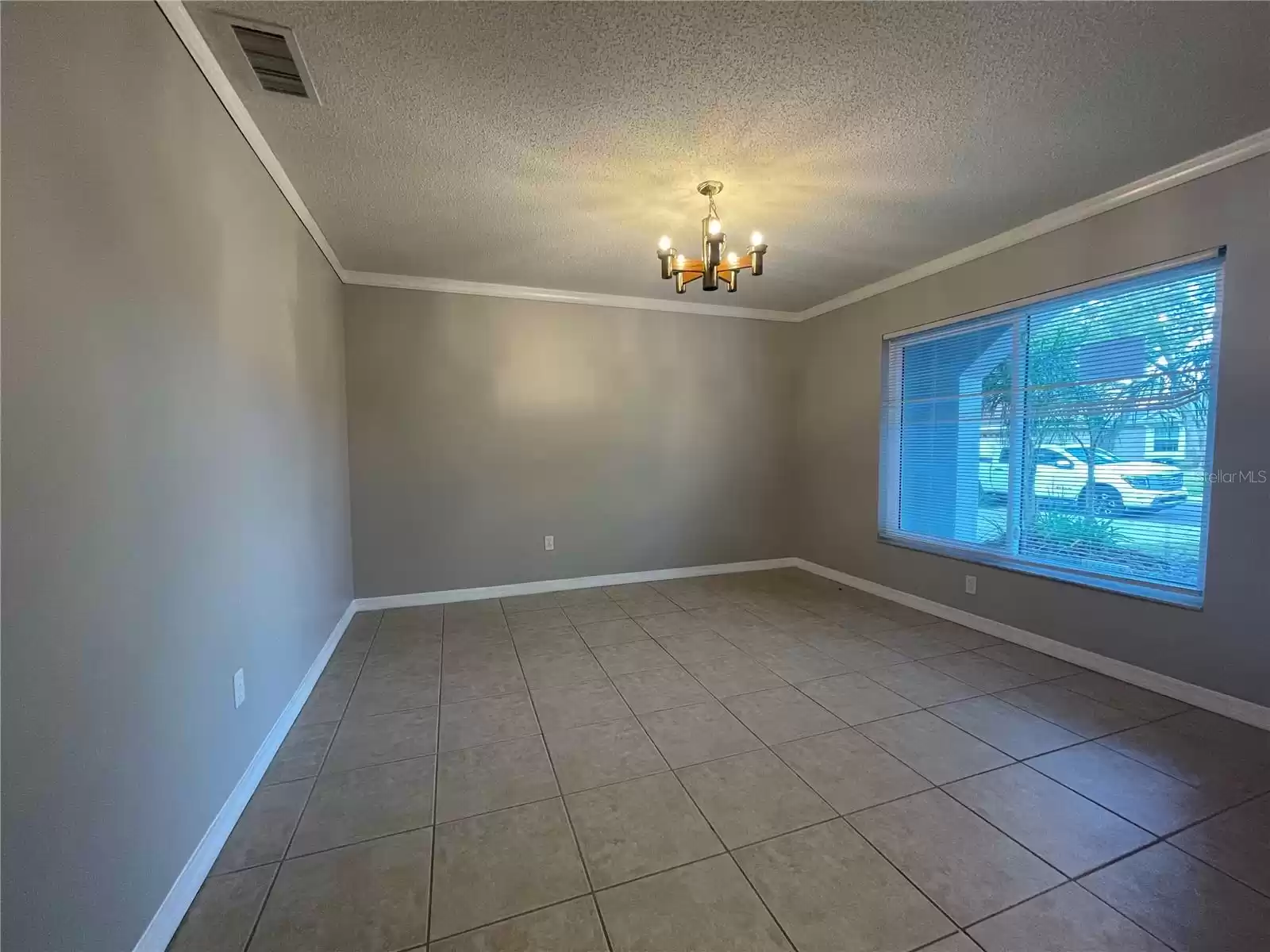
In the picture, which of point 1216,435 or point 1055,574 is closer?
point 1216,435

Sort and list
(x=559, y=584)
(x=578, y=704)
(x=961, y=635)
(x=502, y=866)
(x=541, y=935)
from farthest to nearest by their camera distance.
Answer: (x=559, y=584) → (x=961, y=635) → (x=578, y=704) → (x=502, y=866) → (x=541, y=935)

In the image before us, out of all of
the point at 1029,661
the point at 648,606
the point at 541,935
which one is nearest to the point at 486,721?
the point at 541,935

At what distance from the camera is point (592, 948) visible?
1267mm

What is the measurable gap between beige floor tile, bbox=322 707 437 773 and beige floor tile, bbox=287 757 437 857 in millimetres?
52

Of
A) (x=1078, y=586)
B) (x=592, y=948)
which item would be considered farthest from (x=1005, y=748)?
(x=592, y=948)

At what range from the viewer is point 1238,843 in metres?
1.58

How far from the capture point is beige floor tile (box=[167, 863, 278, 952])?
128 cm

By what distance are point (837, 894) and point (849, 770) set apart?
602mm

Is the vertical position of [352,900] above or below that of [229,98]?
below

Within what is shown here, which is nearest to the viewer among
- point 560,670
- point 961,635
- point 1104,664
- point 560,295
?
point 1104,664

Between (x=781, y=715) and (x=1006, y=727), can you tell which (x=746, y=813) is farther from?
(x=1006, y=727)

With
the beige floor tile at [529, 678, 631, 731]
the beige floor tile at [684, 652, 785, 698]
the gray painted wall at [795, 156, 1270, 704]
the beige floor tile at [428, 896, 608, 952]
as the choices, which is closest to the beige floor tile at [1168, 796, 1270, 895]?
the gray painted wall at [795, 156, 1270, 704]

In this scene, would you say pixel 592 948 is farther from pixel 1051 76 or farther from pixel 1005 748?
pixel 1051 76

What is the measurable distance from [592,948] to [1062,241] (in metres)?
3.89
